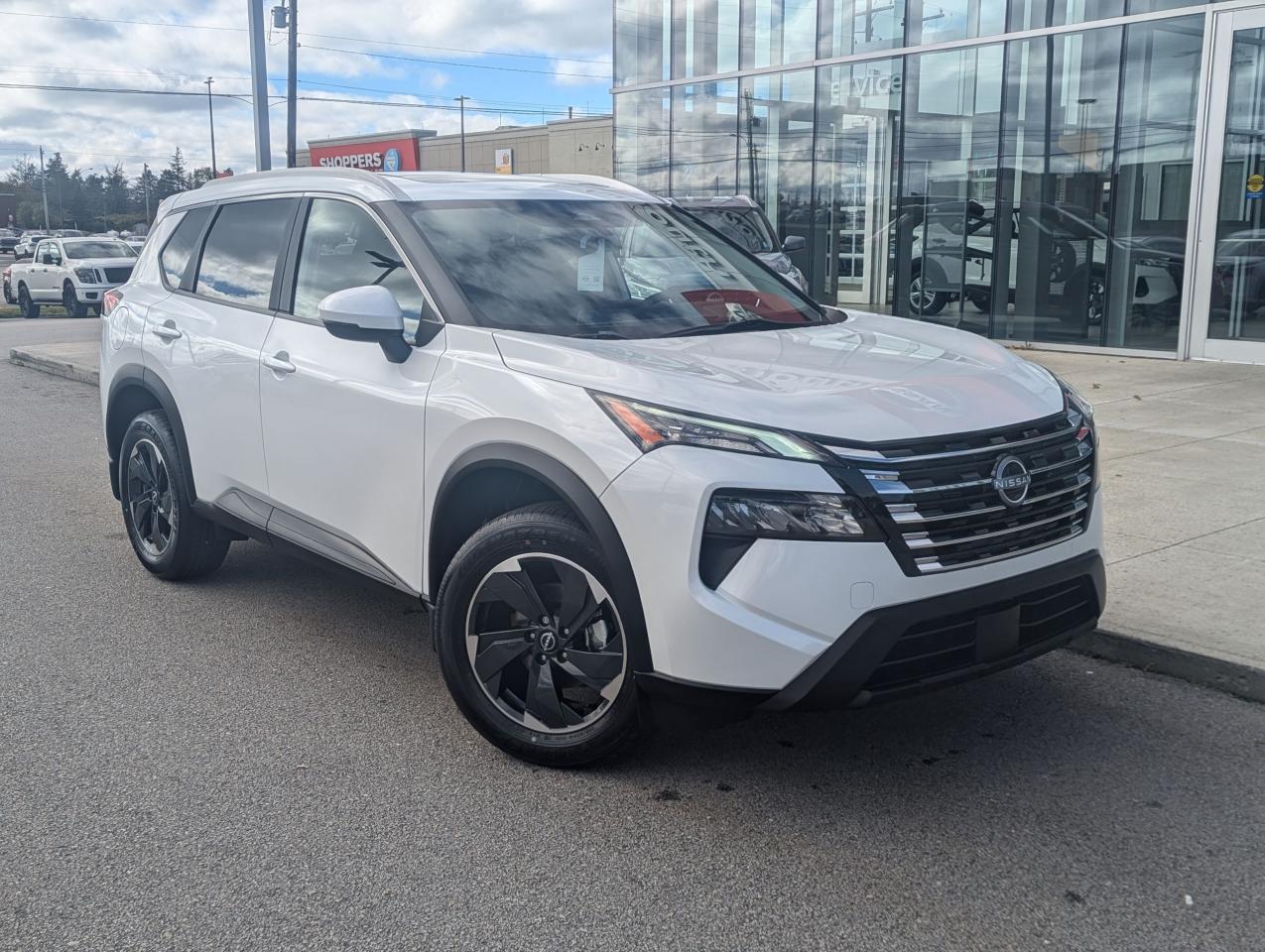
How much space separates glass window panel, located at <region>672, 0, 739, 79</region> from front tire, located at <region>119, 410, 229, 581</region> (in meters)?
16.5

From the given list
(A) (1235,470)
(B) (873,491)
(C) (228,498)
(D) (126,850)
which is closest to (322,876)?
(D) (126,850)

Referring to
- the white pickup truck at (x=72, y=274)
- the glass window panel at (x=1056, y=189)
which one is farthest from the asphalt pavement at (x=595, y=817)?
the white pickup truck at (x=72, y=274)

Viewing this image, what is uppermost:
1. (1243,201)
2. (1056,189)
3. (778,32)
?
(778,32)

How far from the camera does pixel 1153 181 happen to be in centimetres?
1470

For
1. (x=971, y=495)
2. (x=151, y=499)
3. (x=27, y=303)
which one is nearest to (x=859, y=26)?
(x=151, y=499)

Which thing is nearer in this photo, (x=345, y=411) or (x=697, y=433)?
(x=697, y=433)

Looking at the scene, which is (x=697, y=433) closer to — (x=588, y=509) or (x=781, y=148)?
→ (x=588, y=509)

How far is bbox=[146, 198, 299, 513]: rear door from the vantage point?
16.2 ft

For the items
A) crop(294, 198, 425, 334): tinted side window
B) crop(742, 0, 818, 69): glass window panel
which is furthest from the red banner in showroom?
crop(294, 198, 425, 334): tinted side window

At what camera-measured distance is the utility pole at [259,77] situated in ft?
61.4

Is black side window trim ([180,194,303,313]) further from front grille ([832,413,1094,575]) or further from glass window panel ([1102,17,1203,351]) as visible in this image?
glass window panel ([1102,17,1203,351])

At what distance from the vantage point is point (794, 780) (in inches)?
147

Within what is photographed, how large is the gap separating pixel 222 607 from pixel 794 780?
9.76ft

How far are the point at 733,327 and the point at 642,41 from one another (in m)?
19.1
